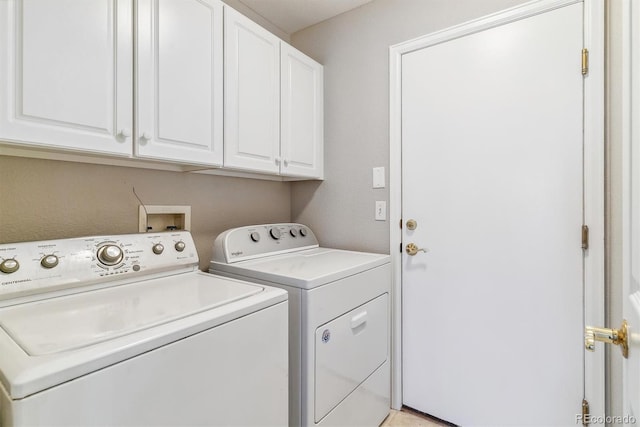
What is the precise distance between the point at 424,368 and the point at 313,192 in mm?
1309

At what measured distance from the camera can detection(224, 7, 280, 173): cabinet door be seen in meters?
1.48

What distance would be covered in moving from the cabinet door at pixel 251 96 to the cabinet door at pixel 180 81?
0.18 ft

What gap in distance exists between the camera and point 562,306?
1388 mm

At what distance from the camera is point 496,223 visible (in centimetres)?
155

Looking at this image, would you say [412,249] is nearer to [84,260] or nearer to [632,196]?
[632,196]

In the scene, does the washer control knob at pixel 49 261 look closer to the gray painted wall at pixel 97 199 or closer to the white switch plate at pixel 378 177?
the gray painted wall at pixel 97 199

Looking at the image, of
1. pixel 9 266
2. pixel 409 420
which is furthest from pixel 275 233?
pixel 409 420

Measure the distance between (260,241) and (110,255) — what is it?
74 centimetres

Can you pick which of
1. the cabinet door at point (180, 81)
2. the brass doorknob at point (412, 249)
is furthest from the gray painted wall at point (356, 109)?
the cabinet door at point (180, 81)

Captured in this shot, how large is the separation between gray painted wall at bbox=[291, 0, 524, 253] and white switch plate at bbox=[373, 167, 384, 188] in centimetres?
3

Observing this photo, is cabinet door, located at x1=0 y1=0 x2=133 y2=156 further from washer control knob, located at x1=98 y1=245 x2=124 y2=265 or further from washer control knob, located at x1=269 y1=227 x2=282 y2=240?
washer control knob, located at x1=269 y1=227 x2=282 y2=240

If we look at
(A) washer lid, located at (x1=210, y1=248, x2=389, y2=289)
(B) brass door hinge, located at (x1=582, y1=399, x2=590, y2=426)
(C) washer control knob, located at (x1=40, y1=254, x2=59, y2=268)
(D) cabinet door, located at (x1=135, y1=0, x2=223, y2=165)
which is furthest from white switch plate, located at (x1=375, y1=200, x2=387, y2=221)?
(C) washer control knob, located at (x1=40, y1=254, x2=59, y2=268)

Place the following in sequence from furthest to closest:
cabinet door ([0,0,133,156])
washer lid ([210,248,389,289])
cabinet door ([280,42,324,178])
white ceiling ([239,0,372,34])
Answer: white ceiling ([239,0,372,34]), cabinet door ([280,42,324,178]), washer lid ([210,248,389,289]), cabinet door ([0,0,133,156])

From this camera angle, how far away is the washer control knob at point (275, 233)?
1.83 metres
